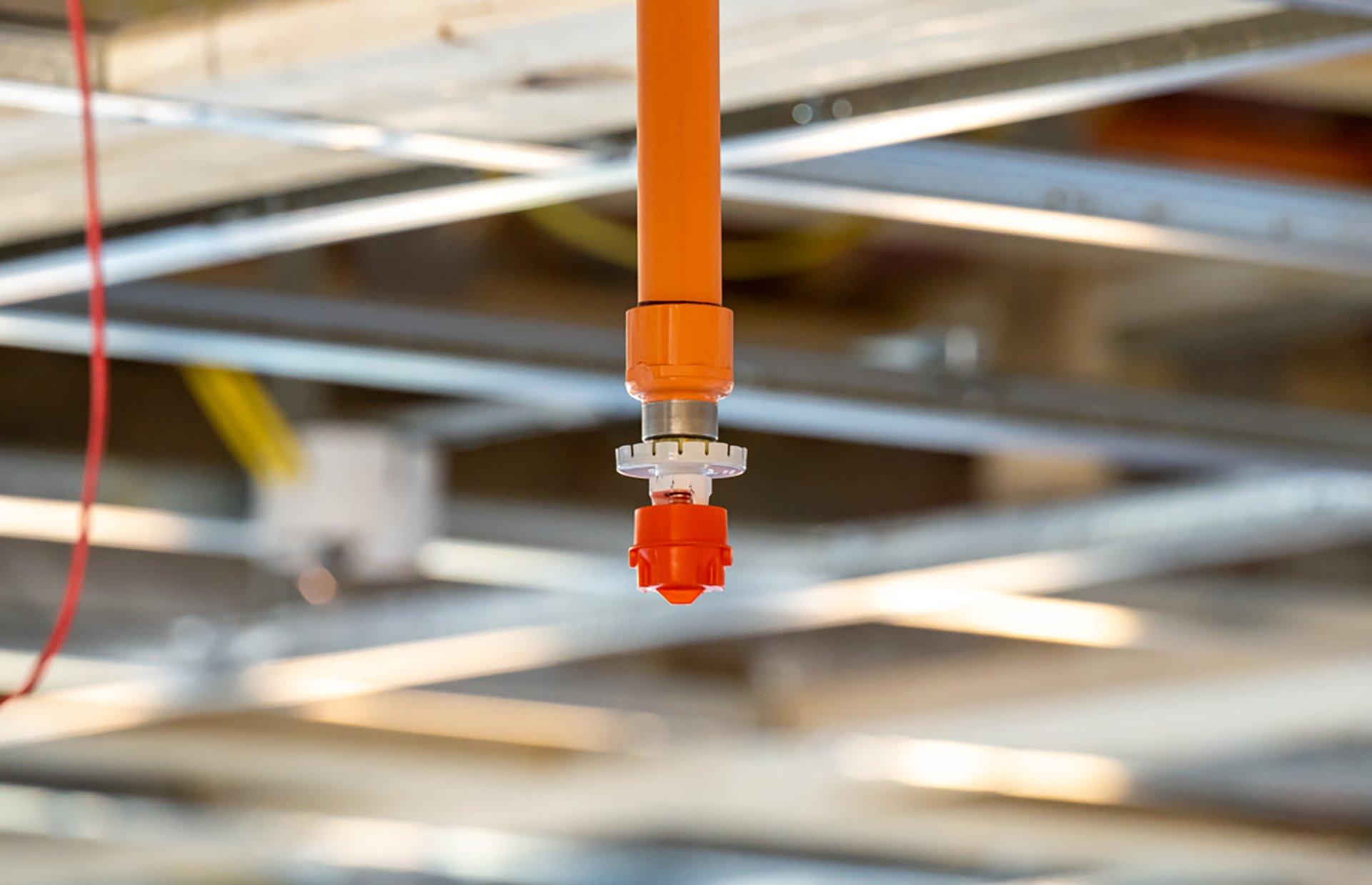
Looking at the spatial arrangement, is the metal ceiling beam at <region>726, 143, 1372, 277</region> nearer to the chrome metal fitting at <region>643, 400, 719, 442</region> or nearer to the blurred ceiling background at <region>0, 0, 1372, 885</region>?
the blurred ceiling background at <region>0, 0, 1372, 885</region>

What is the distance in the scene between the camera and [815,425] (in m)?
2.32

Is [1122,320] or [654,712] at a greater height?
[1122,320]

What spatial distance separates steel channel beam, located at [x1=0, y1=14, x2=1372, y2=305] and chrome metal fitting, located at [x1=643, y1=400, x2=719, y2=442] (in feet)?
2.18

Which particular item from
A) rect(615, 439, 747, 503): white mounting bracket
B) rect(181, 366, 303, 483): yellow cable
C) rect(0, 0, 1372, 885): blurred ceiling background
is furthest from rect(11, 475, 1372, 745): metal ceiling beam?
rect(615, 439, 747, 503): white mounting bracket

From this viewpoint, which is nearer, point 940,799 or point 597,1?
point 597,1

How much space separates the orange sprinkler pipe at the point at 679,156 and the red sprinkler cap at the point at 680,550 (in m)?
0.09

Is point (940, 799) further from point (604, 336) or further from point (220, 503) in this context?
point (604, 336)

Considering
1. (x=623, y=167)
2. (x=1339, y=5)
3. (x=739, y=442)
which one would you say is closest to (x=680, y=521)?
(x=1339, y=5)

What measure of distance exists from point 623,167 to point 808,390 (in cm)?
65

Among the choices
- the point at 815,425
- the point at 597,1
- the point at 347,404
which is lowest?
the point at 597,1

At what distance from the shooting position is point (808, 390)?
7.27 ft

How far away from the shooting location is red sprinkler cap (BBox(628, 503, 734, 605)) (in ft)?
2.86

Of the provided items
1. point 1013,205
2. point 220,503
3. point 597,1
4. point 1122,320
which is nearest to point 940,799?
point 1122,320

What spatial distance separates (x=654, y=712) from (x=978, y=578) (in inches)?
40.1
